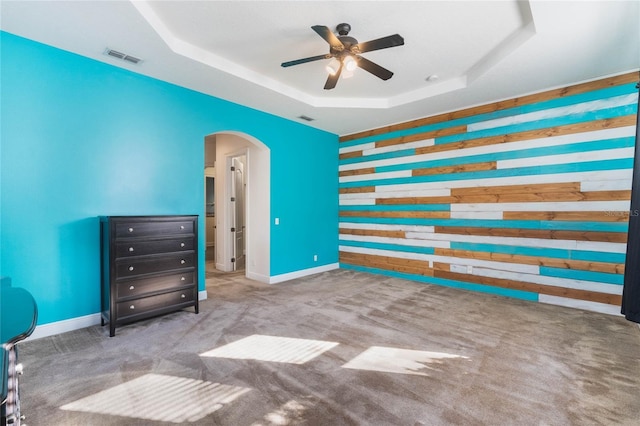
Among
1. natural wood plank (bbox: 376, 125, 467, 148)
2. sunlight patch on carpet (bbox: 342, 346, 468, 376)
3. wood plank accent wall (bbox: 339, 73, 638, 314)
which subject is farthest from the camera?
natural wood plank (bbox: 376, 125, 467, 148)

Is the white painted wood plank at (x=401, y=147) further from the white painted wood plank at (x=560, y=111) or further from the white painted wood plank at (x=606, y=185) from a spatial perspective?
the white painted wood plank at (x=606, y=185)

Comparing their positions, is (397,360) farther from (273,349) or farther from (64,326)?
(64,326)

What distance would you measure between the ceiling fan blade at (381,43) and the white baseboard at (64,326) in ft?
13.3

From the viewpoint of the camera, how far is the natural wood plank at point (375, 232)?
17.9 ft

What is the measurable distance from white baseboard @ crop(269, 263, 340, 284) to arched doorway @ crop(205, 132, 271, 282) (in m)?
0.18

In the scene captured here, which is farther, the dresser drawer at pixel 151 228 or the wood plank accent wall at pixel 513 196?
the wood plank accent wall at pixel 513 196

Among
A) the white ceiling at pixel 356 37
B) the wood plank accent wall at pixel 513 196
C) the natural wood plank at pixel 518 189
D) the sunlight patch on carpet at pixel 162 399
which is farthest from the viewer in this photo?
the natural wood plank at pixel 518 189

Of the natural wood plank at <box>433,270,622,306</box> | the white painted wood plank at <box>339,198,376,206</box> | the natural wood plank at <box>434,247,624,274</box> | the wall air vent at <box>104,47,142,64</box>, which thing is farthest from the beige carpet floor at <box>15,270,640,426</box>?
the wall air vent at <box>104,47,142,64</box>

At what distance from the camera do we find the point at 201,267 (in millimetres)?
4066

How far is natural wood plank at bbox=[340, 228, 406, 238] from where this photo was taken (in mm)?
5458

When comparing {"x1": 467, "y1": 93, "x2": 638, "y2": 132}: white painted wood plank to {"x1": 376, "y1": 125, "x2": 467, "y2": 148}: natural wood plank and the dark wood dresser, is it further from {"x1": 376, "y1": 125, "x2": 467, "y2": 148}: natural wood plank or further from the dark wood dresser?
the dark wood dresser

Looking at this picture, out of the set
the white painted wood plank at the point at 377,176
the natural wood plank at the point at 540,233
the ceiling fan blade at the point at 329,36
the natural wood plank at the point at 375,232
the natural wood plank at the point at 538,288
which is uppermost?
the ceiling fan blade at the point at 329,36

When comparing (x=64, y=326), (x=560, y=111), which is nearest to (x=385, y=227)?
(x=560, y=111)

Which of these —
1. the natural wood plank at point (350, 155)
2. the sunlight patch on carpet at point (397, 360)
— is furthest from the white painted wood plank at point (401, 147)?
the sunlight patch on carpet at point (397, 360)
